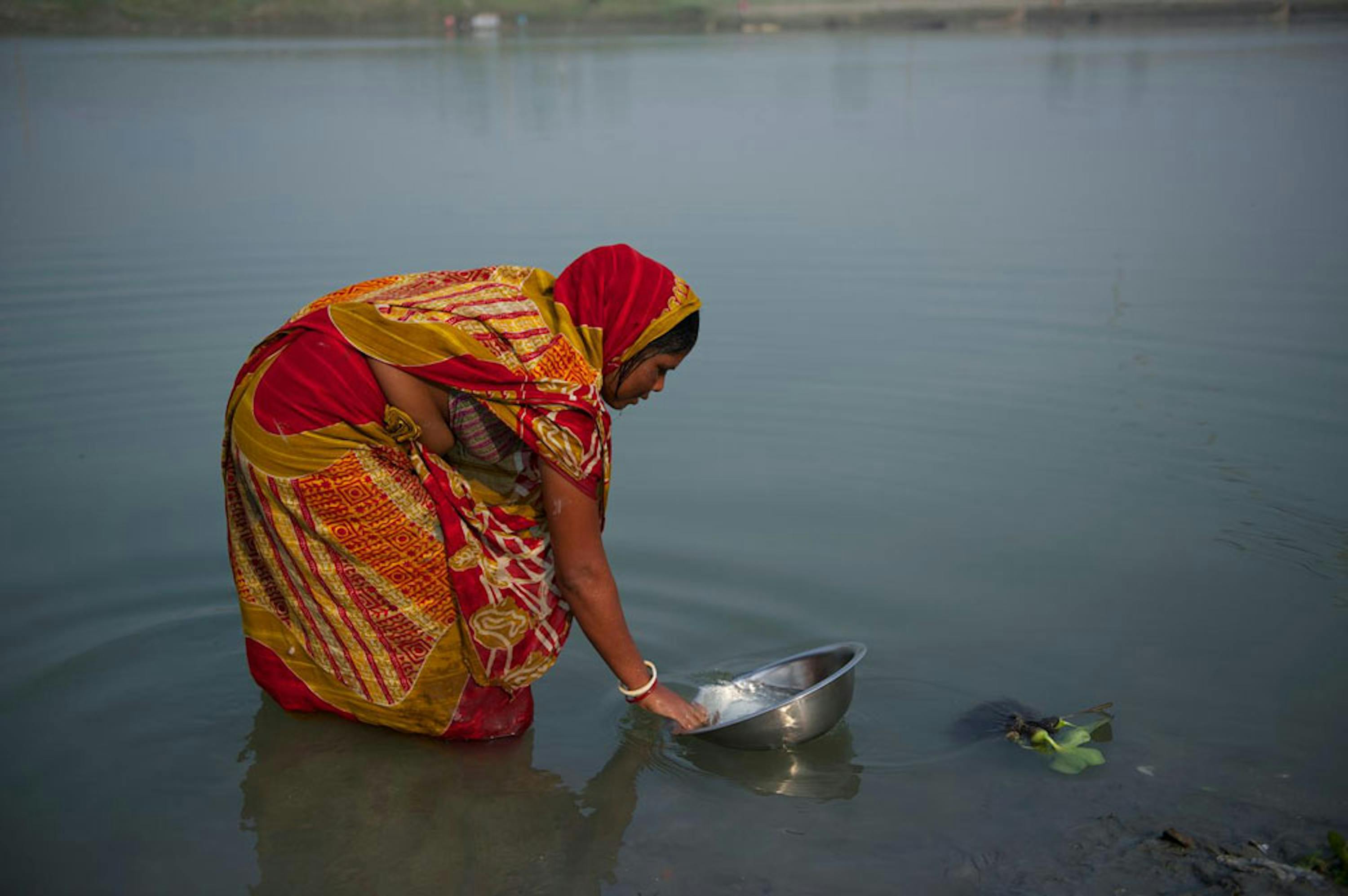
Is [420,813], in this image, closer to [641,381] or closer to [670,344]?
[641,381]

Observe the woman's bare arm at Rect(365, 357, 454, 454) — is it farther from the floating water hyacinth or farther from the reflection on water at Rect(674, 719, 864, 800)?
the floating water hyacinth

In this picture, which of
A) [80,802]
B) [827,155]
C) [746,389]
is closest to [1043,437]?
[746,389]

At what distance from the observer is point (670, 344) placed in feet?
8.45

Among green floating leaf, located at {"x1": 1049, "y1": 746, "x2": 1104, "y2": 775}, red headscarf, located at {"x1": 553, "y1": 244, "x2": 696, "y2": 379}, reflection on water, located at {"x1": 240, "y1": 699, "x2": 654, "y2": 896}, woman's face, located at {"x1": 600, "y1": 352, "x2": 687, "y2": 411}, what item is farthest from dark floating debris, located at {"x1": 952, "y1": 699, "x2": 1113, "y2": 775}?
red headscarf, located at {"x1": 553, "y1": 244, "x2": 696, "y2": 379}

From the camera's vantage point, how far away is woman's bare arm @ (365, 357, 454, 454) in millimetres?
2516

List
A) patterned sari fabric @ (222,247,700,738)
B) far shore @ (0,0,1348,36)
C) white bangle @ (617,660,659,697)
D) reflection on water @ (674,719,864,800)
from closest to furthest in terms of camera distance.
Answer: patterned sari fabric @ (222,247,700,738), white bangle @ (617,660,659,697), reflection on water @ (674,719,864,800), far shore @ (0,0,1348,36)

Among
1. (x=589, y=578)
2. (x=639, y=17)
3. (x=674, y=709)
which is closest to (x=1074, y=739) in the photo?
(x=674, y=709)

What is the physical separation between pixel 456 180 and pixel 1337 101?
10.8m

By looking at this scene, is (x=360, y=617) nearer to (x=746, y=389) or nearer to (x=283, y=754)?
(x=283, y=754)

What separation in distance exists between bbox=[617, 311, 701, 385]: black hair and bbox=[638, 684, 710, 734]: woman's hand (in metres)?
0.70

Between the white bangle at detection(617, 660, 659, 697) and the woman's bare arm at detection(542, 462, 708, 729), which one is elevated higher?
the woman's bare arm at detection(542, 462, 708, 729)

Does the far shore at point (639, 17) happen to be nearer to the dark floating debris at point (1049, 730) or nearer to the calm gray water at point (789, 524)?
the calm gray water at point (789, 524)

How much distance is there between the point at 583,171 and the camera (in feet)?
39.7

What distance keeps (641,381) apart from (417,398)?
47 cm
